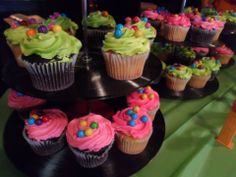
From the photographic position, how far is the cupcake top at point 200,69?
1.66 m

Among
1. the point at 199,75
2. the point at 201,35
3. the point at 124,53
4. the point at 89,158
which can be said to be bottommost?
the point at 199,75

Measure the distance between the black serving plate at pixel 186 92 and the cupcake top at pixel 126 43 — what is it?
772mm

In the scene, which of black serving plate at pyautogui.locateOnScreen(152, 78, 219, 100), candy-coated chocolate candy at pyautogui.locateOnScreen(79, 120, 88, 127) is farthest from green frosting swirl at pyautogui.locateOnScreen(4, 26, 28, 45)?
black serving plate at pyautogui.locateOnScreen(152, 78, 219, 100)

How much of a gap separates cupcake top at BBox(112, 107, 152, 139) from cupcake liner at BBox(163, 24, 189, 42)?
0.66m

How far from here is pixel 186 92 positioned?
1679mm

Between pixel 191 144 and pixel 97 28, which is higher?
pixel 97 28

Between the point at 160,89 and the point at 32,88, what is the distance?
1.05 meters

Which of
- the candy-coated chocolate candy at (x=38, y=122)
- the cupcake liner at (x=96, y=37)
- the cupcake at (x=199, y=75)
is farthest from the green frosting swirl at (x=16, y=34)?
the cupcake at (x=199, y=75)

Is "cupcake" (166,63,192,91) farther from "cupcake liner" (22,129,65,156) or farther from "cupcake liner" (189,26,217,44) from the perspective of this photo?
"cupcake liner" (22,129,65,156)

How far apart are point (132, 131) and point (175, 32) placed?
76cm

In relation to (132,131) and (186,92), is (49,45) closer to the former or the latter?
(132,131)

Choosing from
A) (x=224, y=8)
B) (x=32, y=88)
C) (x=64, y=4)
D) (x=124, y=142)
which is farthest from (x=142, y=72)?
(x=224, y=8)

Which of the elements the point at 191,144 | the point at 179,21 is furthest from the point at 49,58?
the point at 179,21

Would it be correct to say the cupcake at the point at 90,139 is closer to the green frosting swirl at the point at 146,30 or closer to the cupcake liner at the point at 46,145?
the cupcake liner at the point at 46,145
